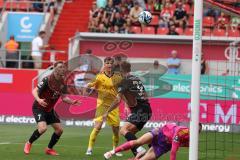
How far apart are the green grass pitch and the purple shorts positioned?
2406mm

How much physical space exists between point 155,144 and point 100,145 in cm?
547

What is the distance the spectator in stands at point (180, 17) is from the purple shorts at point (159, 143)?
1783 centimetres

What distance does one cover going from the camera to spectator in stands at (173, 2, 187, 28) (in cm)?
3269

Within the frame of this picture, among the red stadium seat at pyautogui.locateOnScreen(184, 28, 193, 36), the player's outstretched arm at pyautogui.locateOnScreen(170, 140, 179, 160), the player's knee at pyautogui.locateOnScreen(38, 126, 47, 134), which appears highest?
the red stadium seat at pyautogui.locateOnScreen(184, 28, 193, 36)

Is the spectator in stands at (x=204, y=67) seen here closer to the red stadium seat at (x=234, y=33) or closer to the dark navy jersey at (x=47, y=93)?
the red stadium seat at (x=234, y=33)

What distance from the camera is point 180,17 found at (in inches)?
1294

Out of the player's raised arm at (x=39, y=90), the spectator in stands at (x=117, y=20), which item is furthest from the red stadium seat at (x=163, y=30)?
the player's raised arm at (x=39, y=90)

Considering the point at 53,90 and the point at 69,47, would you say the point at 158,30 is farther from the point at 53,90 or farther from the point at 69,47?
the point at 53,90

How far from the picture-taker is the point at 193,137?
13.3 m

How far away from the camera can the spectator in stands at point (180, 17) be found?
107ft

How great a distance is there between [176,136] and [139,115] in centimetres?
287

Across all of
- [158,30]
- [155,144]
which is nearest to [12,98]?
[158,30]

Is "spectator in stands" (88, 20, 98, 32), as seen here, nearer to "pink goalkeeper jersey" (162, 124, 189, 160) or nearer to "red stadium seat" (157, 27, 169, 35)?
"red stadium seat" (157, 27, 169, 35)

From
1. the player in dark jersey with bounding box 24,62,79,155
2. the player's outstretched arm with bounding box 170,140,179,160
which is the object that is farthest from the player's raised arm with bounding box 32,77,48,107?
the player's outstretched arm with bounding box 170,140,179,160
